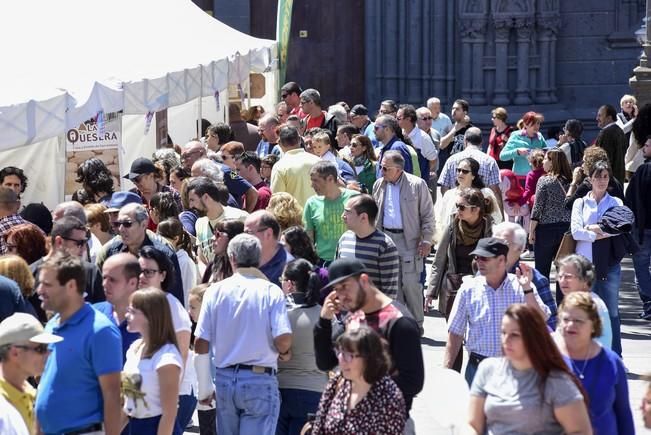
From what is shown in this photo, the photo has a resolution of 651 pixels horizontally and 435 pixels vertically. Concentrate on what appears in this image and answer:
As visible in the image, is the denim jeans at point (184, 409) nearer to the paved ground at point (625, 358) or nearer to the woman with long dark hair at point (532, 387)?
the paved ground at point (625, 358)

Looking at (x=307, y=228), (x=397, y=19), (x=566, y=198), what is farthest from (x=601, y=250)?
(x=397, y=19)

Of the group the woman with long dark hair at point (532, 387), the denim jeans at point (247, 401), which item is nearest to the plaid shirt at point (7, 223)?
the denim jeans at point (247, 401)

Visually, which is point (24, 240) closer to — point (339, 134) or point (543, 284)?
point (543, 284)

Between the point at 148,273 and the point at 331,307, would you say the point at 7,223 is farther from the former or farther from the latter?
the point at 331,307

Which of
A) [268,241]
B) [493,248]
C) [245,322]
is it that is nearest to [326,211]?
[268,241]

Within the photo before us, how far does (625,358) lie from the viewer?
11961mm

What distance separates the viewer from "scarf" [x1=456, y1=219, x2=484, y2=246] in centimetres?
1008

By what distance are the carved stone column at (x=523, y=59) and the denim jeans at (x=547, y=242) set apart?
11929 mm

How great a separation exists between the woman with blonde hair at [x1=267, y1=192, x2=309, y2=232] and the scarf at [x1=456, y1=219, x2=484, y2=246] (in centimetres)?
122

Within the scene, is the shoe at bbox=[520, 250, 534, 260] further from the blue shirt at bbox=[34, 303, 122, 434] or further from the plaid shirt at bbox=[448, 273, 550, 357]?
the blue shirt at bbox=[34, 303, 122, 434]

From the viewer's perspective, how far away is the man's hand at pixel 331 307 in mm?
7172

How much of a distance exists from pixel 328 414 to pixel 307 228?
198 inches

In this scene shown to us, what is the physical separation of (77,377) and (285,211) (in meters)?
4.00

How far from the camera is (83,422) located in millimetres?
6719
